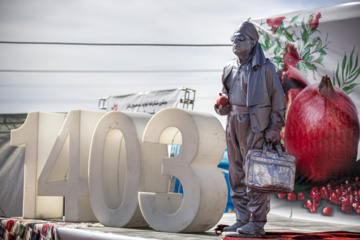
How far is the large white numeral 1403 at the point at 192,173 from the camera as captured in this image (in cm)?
482

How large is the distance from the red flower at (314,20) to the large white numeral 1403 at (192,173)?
2473 millimetres

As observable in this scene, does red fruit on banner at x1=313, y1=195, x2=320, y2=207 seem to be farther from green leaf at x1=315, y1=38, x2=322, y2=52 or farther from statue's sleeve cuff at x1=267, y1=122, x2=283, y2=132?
statue's sleeve cuff at x1=267, y1=122, x2=283, y2=132

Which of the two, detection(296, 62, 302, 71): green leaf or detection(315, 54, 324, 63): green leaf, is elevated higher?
detection(315, 54, 324, 63): green leaf

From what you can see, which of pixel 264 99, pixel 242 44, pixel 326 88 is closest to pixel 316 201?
pixel 326 88

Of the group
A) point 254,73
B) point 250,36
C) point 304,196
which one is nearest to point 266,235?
point 254,73

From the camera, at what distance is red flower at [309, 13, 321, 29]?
267 inches

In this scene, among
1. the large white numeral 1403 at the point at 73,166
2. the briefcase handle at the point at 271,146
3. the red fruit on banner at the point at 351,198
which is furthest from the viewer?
the red fruit on banner at the point at 351,198

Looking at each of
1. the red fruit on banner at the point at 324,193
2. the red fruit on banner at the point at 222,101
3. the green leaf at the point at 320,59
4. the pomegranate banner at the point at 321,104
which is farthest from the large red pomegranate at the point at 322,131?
the red fruit on banner at the point at 222,101

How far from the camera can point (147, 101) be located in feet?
34.7

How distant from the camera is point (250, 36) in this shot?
443 centimetres

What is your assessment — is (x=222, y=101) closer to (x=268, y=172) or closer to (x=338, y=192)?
(x=268, y=172)

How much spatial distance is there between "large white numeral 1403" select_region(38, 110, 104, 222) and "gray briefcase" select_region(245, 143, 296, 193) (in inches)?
99.7

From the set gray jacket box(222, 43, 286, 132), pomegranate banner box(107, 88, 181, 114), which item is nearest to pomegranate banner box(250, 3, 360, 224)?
gray jacket box(222, 43, 286, 132)

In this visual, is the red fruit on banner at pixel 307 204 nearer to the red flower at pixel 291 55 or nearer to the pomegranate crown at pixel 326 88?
the pomegranate crown at pixel 326 88
